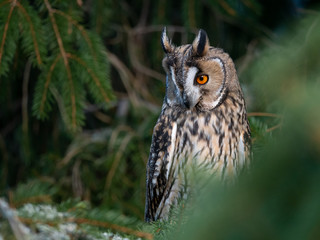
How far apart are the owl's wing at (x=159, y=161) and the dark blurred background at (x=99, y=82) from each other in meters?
0.25

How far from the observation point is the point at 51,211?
1034 millimetres

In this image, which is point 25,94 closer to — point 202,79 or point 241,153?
point 202,79

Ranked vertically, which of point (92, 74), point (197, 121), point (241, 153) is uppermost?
point (92, 74)

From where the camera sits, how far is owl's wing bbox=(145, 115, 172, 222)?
6.05 ft

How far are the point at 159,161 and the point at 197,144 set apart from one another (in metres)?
0.22

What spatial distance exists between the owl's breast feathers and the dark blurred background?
91 mm

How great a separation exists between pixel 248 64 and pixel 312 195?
215 centimetres

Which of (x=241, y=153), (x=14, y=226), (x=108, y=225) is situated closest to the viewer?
(x=14, y=226)

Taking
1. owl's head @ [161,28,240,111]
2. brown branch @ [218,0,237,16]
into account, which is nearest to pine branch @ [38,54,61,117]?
owl's head @ [161,28,240,111]

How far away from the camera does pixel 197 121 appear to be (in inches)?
70.6

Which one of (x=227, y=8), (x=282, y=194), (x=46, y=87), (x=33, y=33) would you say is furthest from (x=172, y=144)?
(x=282, y=194)

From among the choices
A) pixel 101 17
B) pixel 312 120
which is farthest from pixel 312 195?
pixel 101 17

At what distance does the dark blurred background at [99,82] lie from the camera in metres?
1.79

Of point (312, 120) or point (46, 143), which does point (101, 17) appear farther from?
point (312, 120)
